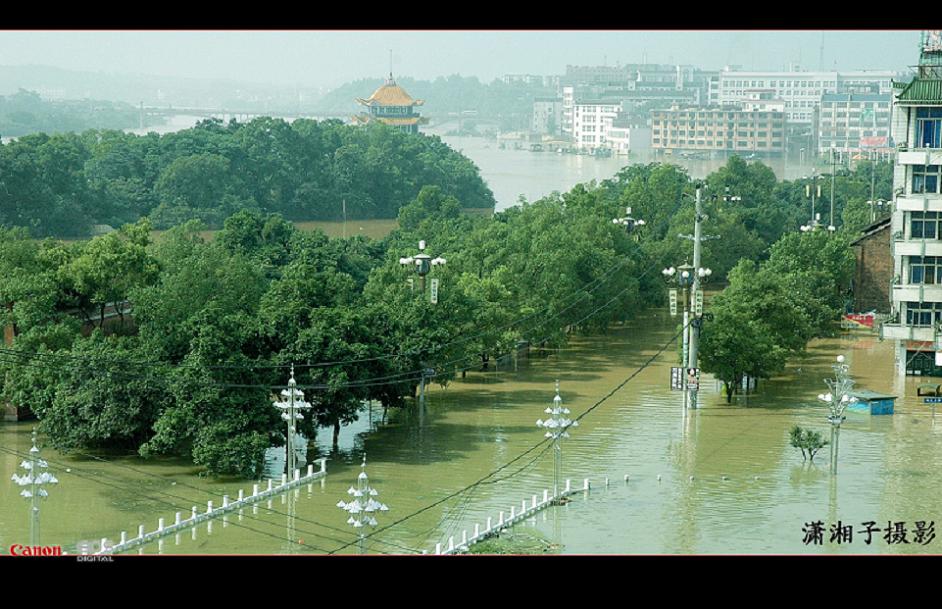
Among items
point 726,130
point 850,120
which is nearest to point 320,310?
point 726,130

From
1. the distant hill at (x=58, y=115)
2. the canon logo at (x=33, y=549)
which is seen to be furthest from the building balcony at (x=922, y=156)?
the distant hill at (x=58, y=115)

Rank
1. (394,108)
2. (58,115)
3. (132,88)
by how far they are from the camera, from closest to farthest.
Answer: (394,108) → (58,115) → (132,88)

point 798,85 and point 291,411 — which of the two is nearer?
point 291,411

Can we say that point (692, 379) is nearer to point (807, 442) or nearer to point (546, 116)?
point (807, 442)

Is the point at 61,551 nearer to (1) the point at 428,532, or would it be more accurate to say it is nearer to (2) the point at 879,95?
(1) the point at 428,532

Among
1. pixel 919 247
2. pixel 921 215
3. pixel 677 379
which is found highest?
pixel 921 215

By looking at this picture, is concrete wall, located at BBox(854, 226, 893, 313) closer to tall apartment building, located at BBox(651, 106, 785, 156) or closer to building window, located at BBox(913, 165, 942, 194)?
building window, located at BBox(913, 165, 942, 194)

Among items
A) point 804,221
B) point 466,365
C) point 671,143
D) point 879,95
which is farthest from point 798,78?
point 466,365

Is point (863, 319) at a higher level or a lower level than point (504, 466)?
higher

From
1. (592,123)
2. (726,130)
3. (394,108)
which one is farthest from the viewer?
(592,123)
